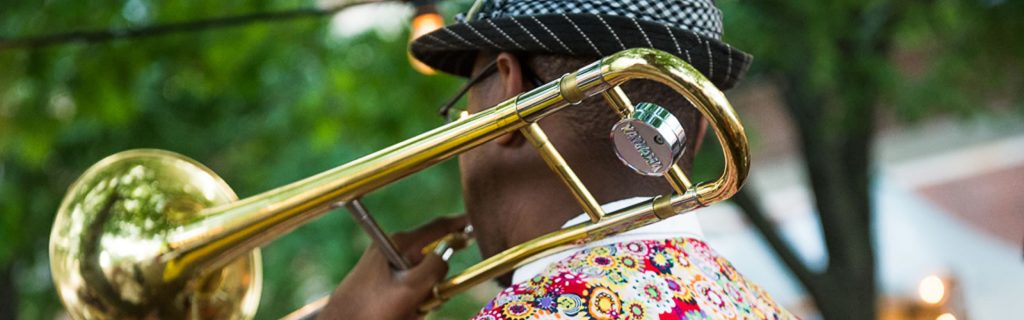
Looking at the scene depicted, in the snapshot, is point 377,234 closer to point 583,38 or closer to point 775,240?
point 583,38

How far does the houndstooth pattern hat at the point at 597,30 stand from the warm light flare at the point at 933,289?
4727 mm

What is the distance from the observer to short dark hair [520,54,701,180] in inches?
88.0

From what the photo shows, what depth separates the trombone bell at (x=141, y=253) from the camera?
271cm

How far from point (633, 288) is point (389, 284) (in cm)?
71

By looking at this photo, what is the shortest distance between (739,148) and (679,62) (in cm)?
16

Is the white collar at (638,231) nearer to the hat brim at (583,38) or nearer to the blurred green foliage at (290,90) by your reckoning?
the hat brim at (583,38)

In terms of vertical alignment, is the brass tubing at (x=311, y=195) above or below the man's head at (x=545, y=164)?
above

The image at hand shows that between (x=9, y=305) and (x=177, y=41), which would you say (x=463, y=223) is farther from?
(x=9, y=305)

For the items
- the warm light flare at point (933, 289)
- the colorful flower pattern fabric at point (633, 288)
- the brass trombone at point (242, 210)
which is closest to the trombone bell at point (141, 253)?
the brass trombone at point (242, 210)

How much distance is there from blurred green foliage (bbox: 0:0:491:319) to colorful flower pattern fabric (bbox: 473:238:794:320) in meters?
3.71

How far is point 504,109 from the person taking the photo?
2.12 m

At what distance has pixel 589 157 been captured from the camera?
2215 millimetres

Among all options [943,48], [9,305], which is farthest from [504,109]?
[9,305]

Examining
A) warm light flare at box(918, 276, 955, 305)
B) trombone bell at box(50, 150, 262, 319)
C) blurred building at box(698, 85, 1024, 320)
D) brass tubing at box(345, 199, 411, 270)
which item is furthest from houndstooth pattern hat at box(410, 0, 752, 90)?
warm light flare at box(918, 276, 955, 305)
